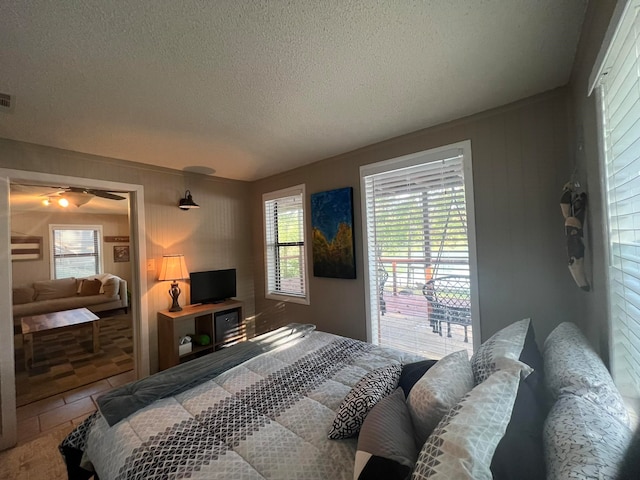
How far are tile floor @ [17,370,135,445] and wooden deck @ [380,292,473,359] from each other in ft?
8.97

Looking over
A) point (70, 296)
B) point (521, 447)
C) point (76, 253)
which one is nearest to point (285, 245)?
point (521, 447)

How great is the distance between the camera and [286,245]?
3.74 m

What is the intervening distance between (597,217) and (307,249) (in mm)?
2601

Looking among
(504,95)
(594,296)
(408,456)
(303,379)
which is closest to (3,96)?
(303,379)

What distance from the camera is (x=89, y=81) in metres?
1.58

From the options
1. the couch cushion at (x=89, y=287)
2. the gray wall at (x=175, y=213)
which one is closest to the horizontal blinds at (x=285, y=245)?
the gray wall at (x=175, y=213)

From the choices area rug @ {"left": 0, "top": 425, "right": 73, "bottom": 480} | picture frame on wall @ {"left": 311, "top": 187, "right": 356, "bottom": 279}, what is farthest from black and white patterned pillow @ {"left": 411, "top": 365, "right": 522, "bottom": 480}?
area rug @ {"left": 0, "top": 425, "right": 73, "bottom": 480}

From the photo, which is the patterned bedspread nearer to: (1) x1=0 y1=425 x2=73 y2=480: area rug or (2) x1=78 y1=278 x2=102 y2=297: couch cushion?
(1) x1=0 y1=425 x2=73 y2=480: area rug

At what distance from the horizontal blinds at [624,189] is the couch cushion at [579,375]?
0.09m

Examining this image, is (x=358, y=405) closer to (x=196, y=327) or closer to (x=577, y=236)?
(x=577, y=236)

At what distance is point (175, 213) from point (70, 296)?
174 inches

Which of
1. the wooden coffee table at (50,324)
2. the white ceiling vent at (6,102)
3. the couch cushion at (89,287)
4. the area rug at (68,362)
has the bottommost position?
the area rug at (68,362)

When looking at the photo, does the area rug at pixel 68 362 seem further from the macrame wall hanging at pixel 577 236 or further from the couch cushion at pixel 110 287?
the macrame wall hanging at pixel 577 236

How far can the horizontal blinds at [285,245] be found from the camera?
11.7 feet
